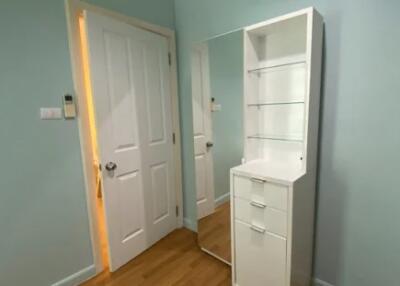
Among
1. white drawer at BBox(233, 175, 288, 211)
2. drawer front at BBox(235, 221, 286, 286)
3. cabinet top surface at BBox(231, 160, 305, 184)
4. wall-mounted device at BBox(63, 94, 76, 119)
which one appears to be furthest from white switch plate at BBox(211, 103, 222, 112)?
wall-mounted device at BBox(63, 94, 76, 119)

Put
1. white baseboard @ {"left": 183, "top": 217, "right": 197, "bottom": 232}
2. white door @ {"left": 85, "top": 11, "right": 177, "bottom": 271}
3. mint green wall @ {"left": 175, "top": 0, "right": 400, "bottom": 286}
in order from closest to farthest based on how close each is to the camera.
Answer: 1. mint green wall @ {"left": 175, "top": 0, "right": 400, "bottom": 286}
2. white door @ {"left": 85, "top": 11, "right": 177, "bottom": 271}
3. white baseboard @ {"left": 183, "top": 217, "right": 197, "bottom": 232}

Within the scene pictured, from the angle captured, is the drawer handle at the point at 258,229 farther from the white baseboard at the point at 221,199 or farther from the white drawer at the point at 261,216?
the white baseboard at the point at 221,199

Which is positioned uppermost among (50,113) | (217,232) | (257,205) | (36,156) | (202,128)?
(50,113)

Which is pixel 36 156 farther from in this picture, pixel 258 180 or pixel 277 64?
pixel 277 64

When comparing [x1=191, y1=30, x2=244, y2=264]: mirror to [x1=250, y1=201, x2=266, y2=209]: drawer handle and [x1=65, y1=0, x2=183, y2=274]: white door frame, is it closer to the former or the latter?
[x1=250, y1=201, x2=266, y2=209]: drawer handle

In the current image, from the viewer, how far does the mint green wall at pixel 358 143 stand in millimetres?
1214

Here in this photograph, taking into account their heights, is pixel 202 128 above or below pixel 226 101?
below

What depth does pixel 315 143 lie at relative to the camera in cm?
142

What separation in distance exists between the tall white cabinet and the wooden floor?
0.28m

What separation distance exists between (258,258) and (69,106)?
1.70 meters

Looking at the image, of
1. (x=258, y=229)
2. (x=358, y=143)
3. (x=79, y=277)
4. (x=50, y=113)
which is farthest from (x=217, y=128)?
(x=79, y=277)

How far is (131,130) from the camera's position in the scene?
1.92 meters

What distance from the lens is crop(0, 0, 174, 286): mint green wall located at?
1.38 metres

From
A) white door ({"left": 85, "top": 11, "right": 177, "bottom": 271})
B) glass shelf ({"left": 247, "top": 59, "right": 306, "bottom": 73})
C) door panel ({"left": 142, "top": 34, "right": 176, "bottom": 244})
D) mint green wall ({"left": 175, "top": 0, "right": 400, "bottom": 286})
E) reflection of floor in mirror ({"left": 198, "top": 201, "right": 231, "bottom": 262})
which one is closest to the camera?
mint green wall ({"left": 175, "top": 0, "right": 400, "bottom": 286})
